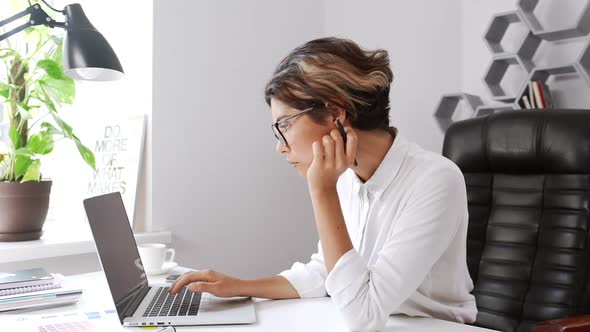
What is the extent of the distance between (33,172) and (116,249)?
72cm

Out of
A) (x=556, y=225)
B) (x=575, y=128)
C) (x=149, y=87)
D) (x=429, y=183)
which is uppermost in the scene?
(x=149, y=87)

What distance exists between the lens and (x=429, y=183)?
1.20m

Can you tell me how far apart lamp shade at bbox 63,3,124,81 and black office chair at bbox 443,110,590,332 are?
1037 mm

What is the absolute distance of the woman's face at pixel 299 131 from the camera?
1.22 meters

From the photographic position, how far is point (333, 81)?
3.93ft

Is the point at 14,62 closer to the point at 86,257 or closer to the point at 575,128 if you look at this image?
the point at 86,257

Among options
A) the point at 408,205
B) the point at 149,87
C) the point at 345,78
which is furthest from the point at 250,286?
the point at 149,87

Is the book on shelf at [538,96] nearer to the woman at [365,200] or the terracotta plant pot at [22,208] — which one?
the woman at [365,200]

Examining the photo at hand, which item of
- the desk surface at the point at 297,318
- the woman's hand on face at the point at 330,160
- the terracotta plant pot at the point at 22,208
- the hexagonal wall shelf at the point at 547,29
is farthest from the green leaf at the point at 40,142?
the hexagonal wall shelf at the point at 547,29

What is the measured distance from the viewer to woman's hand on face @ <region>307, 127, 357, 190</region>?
117 cm

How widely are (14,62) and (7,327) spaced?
1052 millimetres

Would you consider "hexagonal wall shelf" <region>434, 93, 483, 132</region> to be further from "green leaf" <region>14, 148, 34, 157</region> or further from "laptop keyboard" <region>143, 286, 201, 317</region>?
"green leaf" <region>14, 148, 34, 157</region>

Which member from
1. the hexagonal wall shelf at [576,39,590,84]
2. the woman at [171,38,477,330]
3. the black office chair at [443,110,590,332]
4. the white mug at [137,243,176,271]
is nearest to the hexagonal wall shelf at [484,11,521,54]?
the hexagonal wall shelf at [576,39,590,84]

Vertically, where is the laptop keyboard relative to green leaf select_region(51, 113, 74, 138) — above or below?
below
